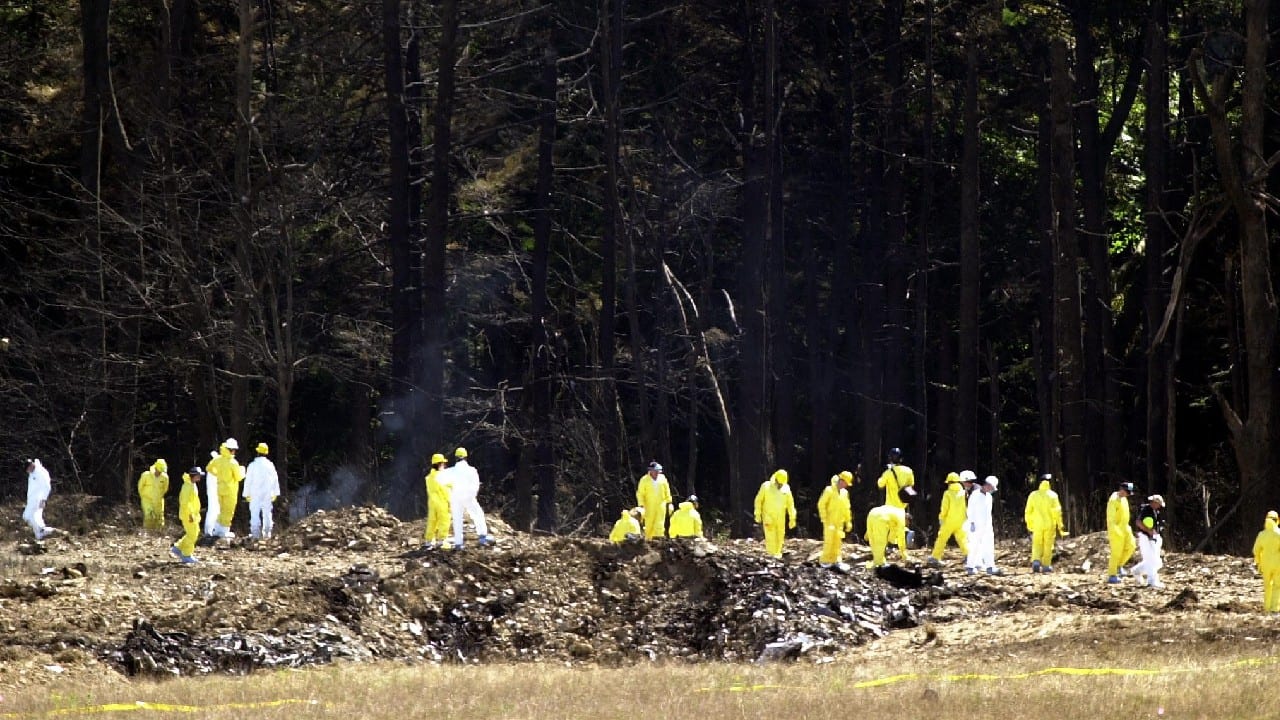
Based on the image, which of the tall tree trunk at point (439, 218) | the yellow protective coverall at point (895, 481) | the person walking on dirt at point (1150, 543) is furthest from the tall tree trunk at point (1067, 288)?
the tall tree trunk at point (439, 218)

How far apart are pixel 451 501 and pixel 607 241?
16.8 m


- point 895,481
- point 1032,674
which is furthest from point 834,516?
point 1032,674

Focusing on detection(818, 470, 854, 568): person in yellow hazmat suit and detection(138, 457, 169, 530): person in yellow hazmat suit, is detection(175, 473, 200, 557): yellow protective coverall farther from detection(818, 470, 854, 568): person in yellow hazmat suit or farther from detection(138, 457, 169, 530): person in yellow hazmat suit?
detection(818, 470, 854, 568): person in yellow hazmat suit

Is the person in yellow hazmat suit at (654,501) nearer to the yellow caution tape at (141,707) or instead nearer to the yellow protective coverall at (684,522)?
the yellow protective coverall at (684,522)

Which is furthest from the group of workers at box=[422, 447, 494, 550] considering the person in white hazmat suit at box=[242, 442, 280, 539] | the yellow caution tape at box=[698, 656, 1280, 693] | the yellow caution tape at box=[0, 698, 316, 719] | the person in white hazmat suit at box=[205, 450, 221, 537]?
the yellow caution tape at box=[0, 698, 316, 719]

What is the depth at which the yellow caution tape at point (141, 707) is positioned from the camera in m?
18.2

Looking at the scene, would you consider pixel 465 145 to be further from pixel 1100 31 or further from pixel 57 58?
pixel 1100 31

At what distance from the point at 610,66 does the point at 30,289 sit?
14.0m

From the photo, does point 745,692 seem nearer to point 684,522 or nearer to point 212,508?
point 684,522

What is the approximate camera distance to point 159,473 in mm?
33312

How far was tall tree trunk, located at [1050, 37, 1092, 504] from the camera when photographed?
3753cm

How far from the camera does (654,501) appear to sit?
31.0 meters

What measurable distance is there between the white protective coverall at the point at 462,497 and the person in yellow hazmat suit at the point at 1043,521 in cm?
810

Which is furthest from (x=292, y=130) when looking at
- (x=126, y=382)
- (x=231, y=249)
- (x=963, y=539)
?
(x=963, y=539)
